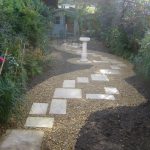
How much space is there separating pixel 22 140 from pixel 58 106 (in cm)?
165

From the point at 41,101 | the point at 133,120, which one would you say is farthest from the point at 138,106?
the point at 41,101

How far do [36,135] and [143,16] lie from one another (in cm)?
698

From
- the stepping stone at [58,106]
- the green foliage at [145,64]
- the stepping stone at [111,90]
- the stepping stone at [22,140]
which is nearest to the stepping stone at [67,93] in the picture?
the stepping stone at [58,106]

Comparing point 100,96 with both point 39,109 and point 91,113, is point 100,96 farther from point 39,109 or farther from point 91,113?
point 39,109

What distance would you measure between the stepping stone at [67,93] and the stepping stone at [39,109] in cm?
62

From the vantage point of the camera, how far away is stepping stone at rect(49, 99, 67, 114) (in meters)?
5.50

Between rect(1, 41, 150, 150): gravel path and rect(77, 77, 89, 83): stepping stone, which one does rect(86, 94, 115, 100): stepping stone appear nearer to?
rect(1, 41, 150, 150): gravel path

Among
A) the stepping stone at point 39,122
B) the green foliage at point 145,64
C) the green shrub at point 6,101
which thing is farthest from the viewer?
the green foliage at point 145,64

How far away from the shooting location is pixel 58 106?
5766 mm

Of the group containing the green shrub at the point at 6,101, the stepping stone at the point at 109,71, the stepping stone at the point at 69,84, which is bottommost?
the stepping stone at the point at 69,84

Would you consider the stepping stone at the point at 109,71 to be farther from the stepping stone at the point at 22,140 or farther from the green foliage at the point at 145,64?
the stepping stone at the point at 22,140

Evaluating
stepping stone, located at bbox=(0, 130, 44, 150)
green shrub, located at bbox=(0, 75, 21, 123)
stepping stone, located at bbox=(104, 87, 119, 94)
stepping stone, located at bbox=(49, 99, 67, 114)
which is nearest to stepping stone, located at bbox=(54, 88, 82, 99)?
stepping stone, located at bbox=(49, 99, 67, 114)

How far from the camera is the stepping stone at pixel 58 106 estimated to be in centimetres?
550

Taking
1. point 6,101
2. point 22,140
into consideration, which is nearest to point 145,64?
point 6,101
